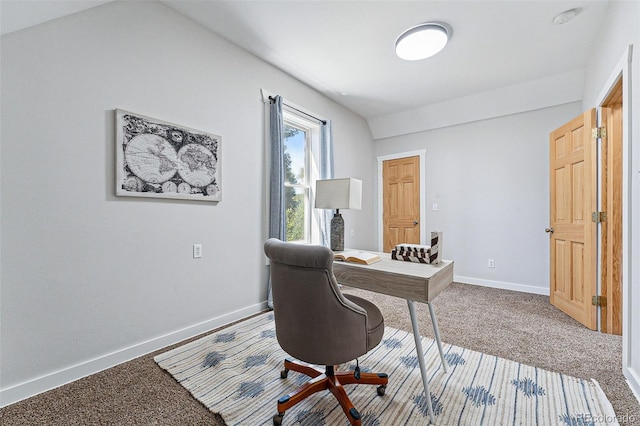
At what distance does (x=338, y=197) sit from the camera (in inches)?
75.5

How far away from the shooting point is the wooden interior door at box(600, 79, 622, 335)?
88.1 inches

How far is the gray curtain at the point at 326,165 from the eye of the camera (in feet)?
11.6

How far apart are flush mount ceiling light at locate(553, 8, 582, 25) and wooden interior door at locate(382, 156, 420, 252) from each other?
230 cm

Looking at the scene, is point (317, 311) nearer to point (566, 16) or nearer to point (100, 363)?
point (100, 363)

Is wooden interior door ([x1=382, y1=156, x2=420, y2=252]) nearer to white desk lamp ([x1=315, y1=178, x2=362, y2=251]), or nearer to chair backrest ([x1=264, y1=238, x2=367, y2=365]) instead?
white desk lamp ([x1=315, y1=178, x2=362, y2=251])

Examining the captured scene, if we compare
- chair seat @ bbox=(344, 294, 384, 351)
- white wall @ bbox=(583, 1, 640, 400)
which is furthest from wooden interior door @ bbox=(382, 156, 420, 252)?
chair seat @ bbox=(344, 294, 384, 351)

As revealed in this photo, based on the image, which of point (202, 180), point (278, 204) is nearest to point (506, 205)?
point (278, 204)

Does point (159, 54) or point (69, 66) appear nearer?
point (69, 66)

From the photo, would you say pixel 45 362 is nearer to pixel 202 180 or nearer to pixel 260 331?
pixel 260 331

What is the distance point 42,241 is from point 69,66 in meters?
1.09

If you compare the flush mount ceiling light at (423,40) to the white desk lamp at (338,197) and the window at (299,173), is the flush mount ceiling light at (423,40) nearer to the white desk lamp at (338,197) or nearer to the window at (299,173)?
the window at (299,173)

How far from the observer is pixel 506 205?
3.67 metres

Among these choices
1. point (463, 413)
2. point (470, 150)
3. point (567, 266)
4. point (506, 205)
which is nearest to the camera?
point (463, 413)

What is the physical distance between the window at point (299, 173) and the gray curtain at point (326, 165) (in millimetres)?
90
